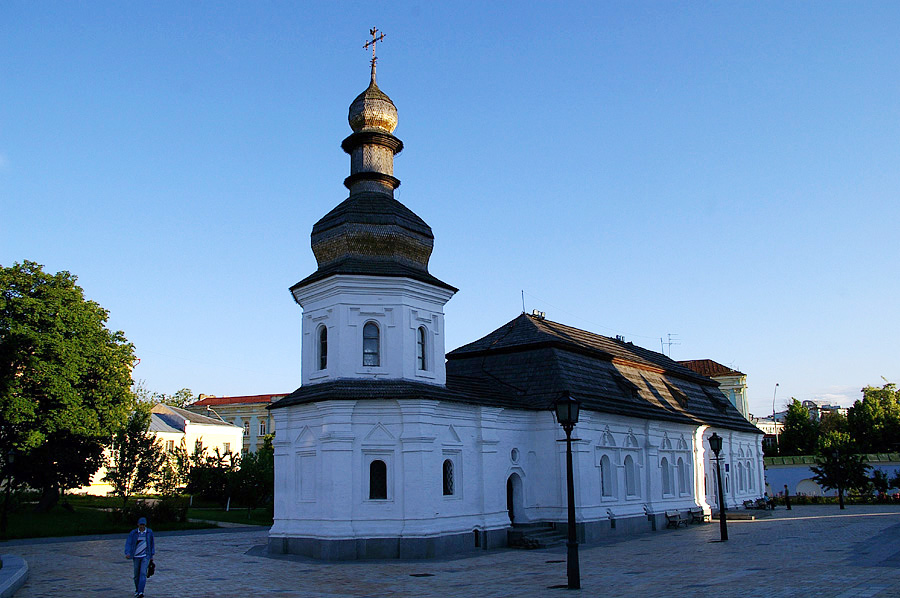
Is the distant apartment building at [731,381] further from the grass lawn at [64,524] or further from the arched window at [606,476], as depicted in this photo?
the grass lawn at [64,524]

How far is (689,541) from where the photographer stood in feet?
86.7

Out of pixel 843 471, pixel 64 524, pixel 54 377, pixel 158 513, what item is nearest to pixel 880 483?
pixel 843 471

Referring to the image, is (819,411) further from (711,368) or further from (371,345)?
(371,345)

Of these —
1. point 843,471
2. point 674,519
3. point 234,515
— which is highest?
point 843,471

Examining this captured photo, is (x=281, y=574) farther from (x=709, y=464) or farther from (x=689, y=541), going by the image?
(x=709, y=464)

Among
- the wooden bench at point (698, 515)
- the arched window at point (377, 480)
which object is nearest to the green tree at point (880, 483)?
the wooden bench at point (698, 515)

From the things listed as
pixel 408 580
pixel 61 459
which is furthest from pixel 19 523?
pixel 408 580

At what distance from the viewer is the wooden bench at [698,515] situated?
36.3 meters

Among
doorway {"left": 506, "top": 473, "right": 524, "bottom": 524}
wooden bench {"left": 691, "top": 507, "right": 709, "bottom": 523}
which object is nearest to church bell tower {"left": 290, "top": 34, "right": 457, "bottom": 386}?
doorway {"left": 506, "top": 473, "right": 524, "bottom": 524}

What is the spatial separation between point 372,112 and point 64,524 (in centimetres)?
2477

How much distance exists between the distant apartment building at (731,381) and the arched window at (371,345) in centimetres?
5830

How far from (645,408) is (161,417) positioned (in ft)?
161

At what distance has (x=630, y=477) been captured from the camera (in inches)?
1284

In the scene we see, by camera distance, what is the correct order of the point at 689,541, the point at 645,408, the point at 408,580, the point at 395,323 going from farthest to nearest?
the point at 645,408
the point at 689,541
the point at 395,323
the point at 408,580
